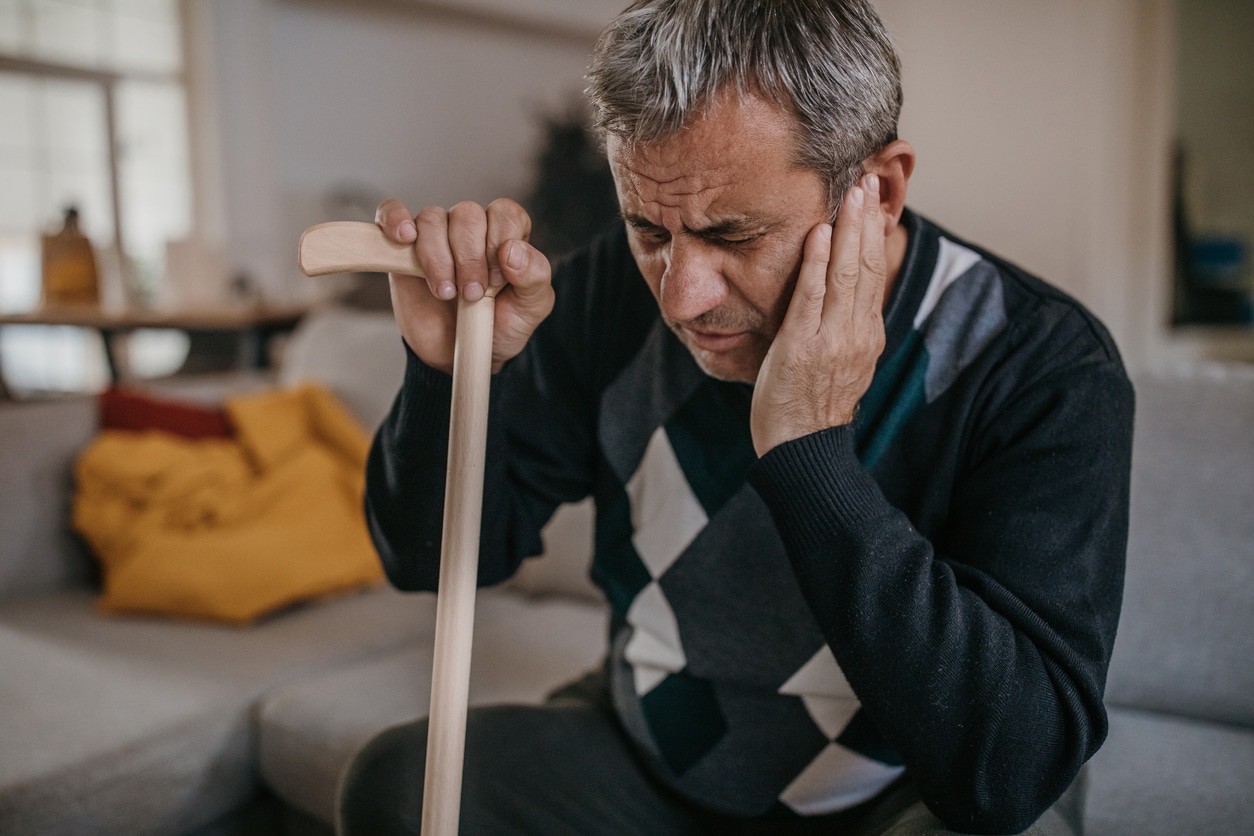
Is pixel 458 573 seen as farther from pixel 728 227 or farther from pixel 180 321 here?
pixel 180 321

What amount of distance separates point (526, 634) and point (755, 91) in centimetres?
112

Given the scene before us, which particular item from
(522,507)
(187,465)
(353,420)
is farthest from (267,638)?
(522,507)

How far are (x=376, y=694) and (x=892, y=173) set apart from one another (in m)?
1.04

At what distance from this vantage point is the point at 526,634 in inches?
66.9

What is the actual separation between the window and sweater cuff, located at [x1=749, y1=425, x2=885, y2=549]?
511cm

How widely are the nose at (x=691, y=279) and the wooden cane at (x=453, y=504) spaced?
0.16 metres

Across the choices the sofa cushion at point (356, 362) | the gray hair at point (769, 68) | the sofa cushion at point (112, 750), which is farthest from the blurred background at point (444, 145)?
the gray hair at point (769, 68)

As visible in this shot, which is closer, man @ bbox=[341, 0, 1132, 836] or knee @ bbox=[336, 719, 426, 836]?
man @ bbox=[341, 0, 1132, 836]

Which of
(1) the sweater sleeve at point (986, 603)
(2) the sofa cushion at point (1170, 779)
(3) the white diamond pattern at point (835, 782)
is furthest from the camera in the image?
(2) the sofa cushion at point (1170, 779)

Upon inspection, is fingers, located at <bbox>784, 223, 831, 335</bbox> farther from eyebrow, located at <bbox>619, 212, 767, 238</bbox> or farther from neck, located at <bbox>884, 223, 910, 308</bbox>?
neck, located at <bbox>884, 223, 910, 308</bbox>

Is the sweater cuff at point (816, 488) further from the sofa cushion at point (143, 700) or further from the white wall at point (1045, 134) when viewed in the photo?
the white wall at point (1045, 134)

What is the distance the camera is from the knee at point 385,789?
957 mm

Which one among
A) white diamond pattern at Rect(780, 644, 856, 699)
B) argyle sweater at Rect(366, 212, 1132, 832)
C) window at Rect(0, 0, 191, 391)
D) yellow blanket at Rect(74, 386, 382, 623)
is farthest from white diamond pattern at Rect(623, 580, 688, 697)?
window at Rect(0, 0, 191, 391)

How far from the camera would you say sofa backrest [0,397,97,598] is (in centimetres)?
188
